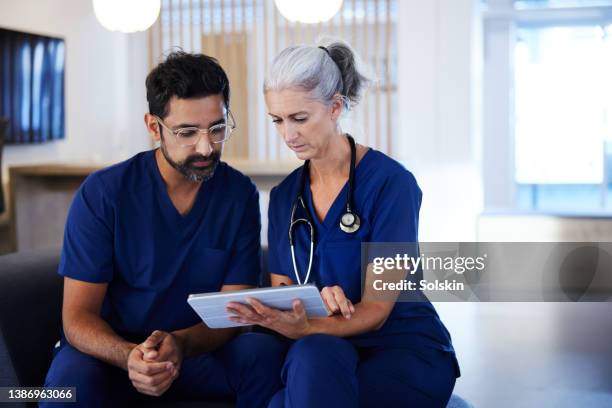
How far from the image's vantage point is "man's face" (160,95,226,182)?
194 cm

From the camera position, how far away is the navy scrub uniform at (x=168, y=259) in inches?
72.4

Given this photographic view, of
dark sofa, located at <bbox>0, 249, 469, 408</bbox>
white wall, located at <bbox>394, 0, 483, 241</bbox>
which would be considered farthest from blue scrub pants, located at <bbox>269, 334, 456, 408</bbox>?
white wall, located at <bbox>394, 0, 483, 241</bbox>

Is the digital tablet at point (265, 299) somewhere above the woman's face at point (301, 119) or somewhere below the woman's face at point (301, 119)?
below

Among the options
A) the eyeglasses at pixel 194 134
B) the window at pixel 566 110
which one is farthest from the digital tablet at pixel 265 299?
the window at pixel 566 110

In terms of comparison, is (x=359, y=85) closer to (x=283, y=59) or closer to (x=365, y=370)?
(x=283, y=59)

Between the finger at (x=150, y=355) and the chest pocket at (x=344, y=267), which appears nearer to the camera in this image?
the finger at (x=150, y=355)

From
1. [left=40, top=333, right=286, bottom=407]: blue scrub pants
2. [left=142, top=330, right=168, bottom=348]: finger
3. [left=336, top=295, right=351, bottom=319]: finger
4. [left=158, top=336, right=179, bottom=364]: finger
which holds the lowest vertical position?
[left=40, top=333, right=286, bottom=407]: blue scrub pants

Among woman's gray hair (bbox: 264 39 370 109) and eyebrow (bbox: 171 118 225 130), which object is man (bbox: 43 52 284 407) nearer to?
eyebrow (bbox: 171 118 225 130)

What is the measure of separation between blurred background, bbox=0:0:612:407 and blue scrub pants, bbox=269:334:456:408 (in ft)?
6.15

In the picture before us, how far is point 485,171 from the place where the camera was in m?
5.88

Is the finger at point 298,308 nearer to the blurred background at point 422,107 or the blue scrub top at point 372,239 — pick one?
the blue scrub top at point 372,239

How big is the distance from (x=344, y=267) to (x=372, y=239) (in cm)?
9

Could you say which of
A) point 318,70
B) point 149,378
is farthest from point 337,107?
point 149,378

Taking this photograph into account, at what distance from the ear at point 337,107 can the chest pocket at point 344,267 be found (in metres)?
0.29
